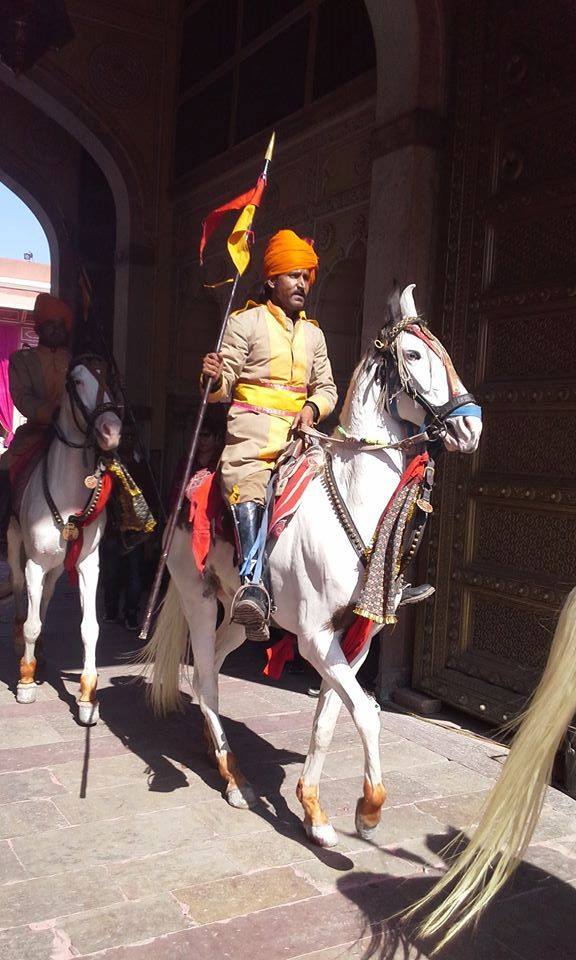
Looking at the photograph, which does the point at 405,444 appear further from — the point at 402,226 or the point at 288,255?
the point at 402,226

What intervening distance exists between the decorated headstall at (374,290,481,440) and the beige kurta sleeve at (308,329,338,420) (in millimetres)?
635

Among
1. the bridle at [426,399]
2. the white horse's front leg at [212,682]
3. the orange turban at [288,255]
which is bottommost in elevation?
the white horse's front leg at [212,682]

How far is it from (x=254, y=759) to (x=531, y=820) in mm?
2375

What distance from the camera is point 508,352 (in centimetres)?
502

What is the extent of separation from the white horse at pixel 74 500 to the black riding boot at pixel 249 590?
141cm

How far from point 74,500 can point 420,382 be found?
100 inches

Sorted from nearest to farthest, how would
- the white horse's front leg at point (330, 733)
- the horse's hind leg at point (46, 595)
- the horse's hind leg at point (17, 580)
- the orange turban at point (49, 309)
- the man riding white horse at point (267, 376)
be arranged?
the white horse's front leg at point (330, 733), the man riding white horse at point (267, 376), the horse's hind leg at point (46, 595), the orange turban at point (49, 309), the horse's hind leg at point (17, 580)

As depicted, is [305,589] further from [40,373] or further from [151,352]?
[151,352]

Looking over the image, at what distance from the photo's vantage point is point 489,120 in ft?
17.0

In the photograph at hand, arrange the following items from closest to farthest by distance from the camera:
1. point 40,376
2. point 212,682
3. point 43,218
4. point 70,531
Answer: point 212,682, point 70,531, point 40,376, point 43,218

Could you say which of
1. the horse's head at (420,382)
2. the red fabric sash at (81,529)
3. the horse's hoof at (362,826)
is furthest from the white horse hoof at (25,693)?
the horse's head at (420,382)

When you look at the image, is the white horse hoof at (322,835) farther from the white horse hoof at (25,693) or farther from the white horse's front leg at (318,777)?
the white horse hoof at (25,693)

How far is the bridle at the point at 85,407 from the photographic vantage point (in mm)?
4848

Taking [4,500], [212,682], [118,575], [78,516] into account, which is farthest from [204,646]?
[118,575]
